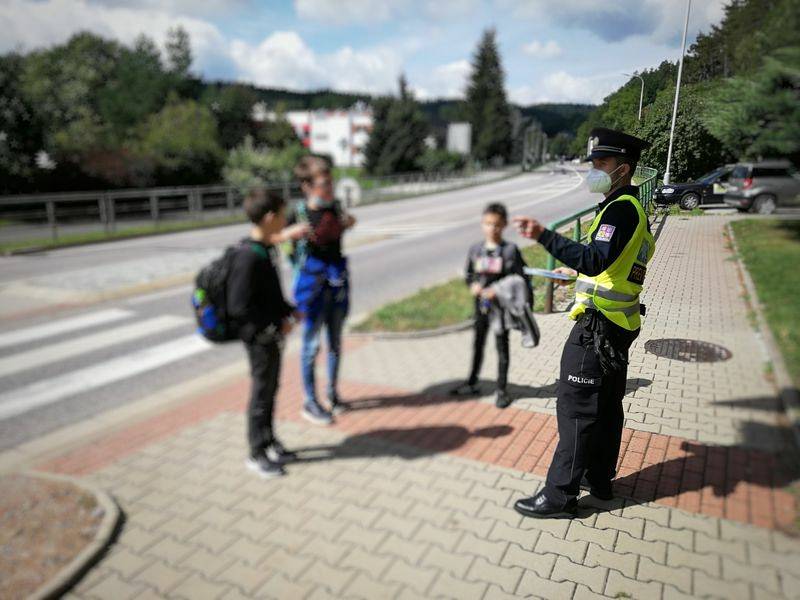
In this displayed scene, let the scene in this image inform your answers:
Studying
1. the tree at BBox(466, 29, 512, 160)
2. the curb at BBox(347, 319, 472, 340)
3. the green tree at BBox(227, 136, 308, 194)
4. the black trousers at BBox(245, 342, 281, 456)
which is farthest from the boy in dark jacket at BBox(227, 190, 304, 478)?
the tree at BBox(466, 29, 512, 160)

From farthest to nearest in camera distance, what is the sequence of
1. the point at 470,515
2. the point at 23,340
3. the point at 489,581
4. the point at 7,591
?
1. the point at 23,340
2. the point at 470,515
3. the point at 7,591
4. the point at 489,581

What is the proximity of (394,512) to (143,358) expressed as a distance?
4.89 m

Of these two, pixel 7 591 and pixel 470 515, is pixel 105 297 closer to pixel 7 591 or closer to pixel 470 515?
pixel 7 591

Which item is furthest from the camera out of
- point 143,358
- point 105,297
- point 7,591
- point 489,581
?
point 105,297

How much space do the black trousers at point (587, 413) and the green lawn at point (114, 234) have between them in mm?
17290

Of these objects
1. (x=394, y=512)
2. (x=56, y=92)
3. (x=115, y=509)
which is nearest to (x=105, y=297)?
(x=115, y=509)

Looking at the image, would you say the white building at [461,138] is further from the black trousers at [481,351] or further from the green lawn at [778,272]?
the green lawn at [778,272]

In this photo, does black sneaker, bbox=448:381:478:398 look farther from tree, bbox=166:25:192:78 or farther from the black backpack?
tree, bbox=166:25:192:78

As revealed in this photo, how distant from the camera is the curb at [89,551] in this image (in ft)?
11.1

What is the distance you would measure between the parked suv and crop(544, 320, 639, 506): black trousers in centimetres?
45

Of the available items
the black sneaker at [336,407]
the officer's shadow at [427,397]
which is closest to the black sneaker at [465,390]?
the officer's shadow at [427,397]

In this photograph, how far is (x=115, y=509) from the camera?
13.5ft

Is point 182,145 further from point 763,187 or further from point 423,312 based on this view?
point 763,187

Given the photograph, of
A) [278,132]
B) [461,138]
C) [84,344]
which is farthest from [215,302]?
[278,132]
